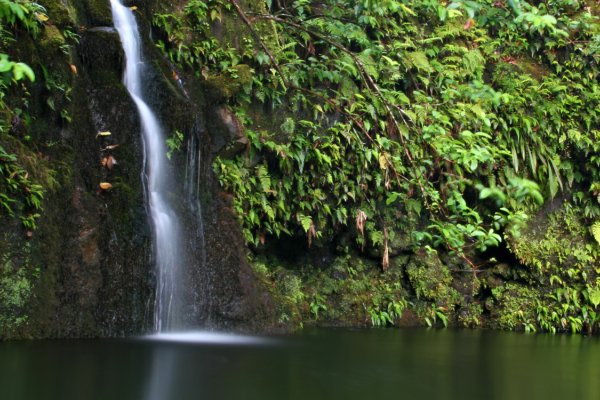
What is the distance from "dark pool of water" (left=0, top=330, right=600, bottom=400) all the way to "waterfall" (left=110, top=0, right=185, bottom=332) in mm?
647

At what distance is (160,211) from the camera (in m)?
7.00

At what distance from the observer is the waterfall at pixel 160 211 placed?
6.83m

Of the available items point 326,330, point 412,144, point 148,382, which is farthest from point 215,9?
point 148,382

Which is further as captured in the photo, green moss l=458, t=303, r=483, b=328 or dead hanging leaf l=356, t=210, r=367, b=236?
green moss l=458, t=303, r=483, b=328

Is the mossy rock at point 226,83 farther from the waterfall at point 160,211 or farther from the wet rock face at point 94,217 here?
the wet rock face at point 94,217

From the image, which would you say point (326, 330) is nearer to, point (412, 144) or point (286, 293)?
point (286, 293)

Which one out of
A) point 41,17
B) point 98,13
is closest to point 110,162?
point 41,17

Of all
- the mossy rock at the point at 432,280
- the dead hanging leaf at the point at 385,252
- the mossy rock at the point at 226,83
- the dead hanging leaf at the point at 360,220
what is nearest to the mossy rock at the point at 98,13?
the mossy rock at the point at 226,83

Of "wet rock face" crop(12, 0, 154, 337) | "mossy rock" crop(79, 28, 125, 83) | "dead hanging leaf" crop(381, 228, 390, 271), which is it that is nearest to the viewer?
"wet rock face" crop(12, 0, 154, 337)

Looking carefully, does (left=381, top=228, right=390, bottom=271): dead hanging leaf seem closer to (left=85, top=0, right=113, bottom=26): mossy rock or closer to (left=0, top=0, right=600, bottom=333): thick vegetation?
(left=0, top=0, right=600, bottom=333): thick vegetation

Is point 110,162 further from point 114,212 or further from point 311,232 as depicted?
point 311,232

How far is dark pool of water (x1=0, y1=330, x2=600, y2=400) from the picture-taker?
181 inches

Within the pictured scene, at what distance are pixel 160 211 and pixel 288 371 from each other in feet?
8.24

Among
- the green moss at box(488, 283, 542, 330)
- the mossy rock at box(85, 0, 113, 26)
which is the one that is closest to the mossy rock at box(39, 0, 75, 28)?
the mossy rock at box(85, 0, 113, 26)
